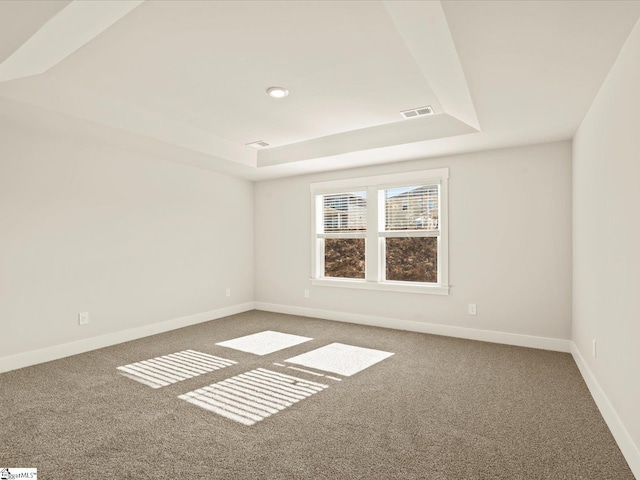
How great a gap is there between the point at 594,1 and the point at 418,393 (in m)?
2.54

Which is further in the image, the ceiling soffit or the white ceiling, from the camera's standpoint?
the ceiling soffit

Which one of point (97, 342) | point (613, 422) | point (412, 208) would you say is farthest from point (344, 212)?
point (613, 422)

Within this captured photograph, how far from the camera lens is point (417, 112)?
3.50 metres

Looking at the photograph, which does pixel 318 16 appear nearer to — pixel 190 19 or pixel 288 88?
pixel 190 19

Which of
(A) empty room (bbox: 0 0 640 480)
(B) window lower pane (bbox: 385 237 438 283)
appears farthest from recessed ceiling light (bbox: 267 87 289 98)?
(B) window lower pane (bbox: 385 237 438 283)

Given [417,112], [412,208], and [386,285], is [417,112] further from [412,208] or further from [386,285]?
[386,285]

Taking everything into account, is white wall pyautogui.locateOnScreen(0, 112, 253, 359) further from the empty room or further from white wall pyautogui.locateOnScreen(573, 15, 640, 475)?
white wall pyautogui.locateOnScreen(573, 15, 640, 475)

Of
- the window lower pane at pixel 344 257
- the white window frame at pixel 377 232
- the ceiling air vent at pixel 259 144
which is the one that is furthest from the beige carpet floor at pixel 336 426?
the ceiling air vent at pixel 259 144

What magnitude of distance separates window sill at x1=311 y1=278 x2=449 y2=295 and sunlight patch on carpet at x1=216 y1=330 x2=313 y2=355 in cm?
113

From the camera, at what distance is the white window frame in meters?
4.46

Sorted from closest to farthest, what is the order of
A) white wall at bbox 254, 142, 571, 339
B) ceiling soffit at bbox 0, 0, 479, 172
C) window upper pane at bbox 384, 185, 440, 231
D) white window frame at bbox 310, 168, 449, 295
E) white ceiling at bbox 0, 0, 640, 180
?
1. white ceiling at bbox 0, 0, 640, 180
2. ceiling soffit at bbox 0, 0, 479, 172
3. white wall at bbox 254, 142, 571, 339
4. white window frame at bbox 310, 168, 449, 295
5. window upper pane at bbox 384, 185, 440, 231

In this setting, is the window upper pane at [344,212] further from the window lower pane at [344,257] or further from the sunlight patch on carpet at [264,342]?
the sunlight patch on carpet at [264,342]

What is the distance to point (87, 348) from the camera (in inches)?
152

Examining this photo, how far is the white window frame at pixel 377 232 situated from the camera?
4.46m
